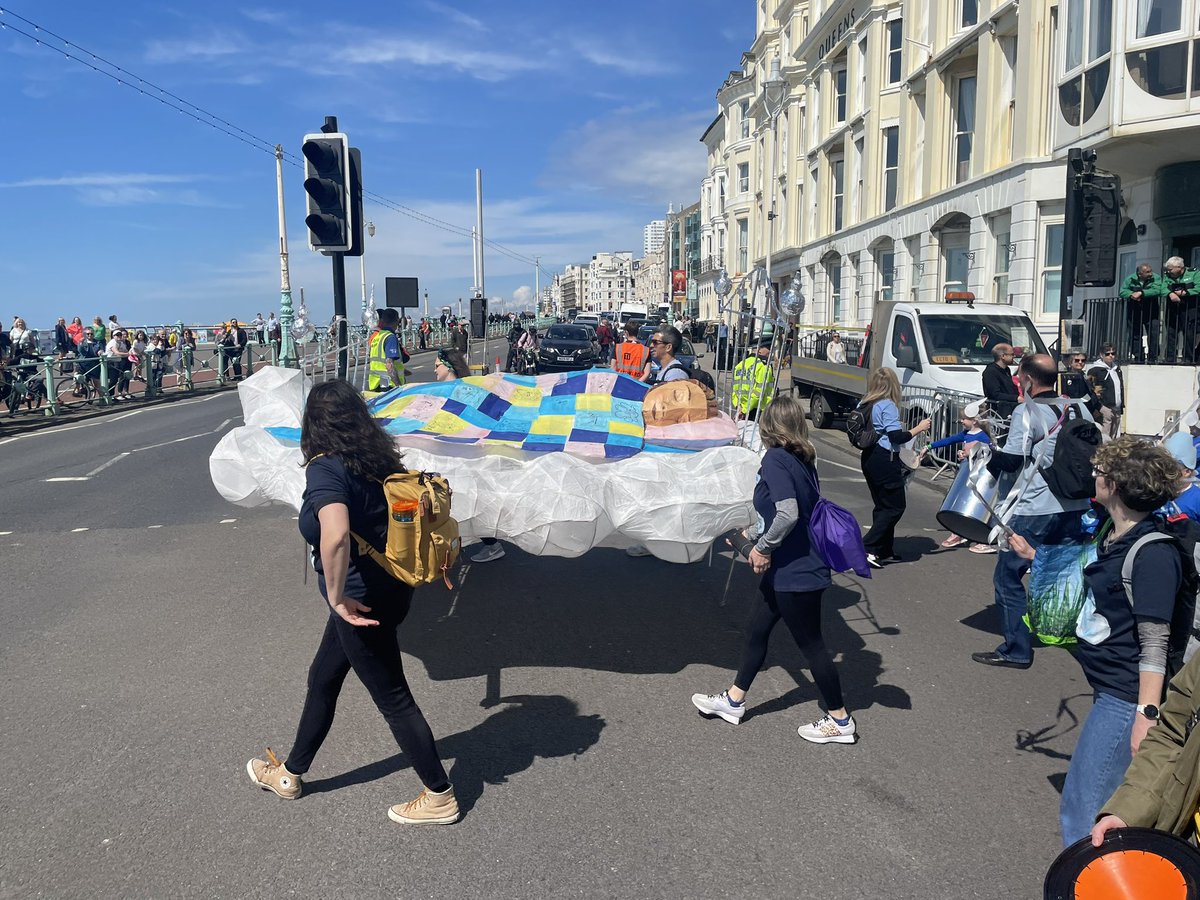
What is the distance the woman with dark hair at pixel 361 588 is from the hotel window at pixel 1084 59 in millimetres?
15165

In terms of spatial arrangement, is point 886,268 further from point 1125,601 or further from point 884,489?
point 1125,601

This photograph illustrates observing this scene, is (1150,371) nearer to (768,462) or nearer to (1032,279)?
(1032,279)

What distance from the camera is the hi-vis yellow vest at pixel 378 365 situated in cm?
831

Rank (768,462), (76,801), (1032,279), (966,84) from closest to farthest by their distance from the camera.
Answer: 1. (76,801)
2. (768,462)
3. (1032,279)
4. (966,84)

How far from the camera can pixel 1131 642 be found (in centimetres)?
325

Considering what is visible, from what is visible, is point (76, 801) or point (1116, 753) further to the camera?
point (76, 801)

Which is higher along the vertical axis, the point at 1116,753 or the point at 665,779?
the point at 1116,753

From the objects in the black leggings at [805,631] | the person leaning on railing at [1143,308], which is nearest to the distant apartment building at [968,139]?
the person leaning on railing at [1143,308]

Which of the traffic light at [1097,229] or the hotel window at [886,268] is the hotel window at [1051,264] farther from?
the hotel window at [886,268]

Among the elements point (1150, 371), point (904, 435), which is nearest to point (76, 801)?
point (904, 435)

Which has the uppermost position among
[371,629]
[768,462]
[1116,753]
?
[768,462]

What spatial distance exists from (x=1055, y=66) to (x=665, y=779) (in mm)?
17545

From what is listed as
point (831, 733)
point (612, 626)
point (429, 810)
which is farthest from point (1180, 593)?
point (612, 626)

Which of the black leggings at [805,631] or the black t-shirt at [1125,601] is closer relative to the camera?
the black t-shirt at [1125,601]
